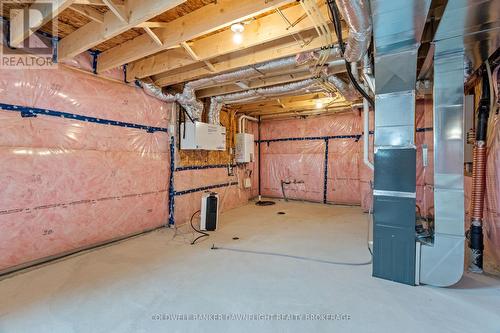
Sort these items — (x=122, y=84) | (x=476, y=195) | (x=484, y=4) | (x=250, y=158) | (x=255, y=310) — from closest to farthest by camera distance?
(x=484, y=4), (x=255, y=310), (x=476, y=195), (x=122, y=84), (x=250, y=158)

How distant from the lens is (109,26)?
2328 millimetres

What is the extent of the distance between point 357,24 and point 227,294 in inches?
94.1

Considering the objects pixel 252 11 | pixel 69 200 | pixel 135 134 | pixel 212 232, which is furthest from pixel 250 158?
pixel 252 11

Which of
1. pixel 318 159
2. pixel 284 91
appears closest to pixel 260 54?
pixel 284 91

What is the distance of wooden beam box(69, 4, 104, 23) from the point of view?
2248 mm

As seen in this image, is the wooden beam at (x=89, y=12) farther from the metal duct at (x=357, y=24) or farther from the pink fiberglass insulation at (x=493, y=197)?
the pink fiberglass insulation at (x=493, y=197)

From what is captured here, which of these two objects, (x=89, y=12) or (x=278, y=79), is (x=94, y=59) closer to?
(x=89, y=12)

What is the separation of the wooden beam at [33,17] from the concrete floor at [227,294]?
2353mm

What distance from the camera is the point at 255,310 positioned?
6.26 feet

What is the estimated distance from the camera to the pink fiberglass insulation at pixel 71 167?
2.54 meters

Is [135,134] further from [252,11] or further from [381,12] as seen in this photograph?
[381,12]

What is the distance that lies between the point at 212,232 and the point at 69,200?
198cm

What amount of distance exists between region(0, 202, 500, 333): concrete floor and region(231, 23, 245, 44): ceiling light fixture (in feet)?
8.01

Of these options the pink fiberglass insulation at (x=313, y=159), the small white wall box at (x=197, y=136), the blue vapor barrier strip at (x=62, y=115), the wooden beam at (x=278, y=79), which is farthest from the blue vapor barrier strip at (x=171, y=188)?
the pink fiberglass insulation at (x=313, y=159)
